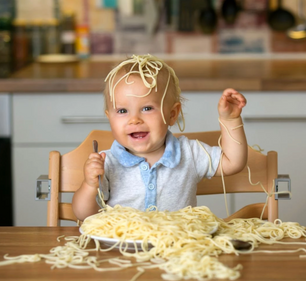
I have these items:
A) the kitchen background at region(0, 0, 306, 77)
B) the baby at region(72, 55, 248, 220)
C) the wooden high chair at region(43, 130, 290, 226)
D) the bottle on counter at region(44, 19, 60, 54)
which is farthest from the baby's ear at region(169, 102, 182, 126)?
the bottle on counter at region(44, 19, 60, 54)

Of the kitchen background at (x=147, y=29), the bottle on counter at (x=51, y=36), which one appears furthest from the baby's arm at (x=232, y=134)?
the bottle on counter at (x=51, y=36)

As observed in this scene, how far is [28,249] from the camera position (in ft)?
3.06

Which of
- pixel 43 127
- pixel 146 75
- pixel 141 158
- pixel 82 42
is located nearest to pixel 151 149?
pixel 141 158

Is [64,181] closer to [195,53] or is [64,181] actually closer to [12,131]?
[12,131]

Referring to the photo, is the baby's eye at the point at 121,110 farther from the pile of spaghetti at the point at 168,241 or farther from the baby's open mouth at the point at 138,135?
the pile of spaghetti at the point at 168,241

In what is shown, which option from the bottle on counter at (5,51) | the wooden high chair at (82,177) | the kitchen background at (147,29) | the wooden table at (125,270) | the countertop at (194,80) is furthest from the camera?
the kitchen background at (147,29)

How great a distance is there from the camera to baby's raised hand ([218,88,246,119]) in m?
1.11

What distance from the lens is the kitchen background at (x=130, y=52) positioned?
80.4 inches

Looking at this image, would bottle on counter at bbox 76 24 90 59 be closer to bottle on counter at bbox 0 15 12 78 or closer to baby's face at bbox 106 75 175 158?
bottle on counter at bbox 0 15 12 78

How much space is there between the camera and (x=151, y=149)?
124 cm

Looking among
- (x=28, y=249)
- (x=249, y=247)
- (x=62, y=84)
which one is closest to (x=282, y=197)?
(x=249, y=247)

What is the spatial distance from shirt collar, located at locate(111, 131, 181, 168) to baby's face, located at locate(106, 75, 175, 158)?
0.14ft

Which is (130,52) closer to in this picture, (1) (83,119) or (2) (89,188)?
(1) (83,119)

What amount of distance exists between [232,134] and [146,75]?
0.22 metres
